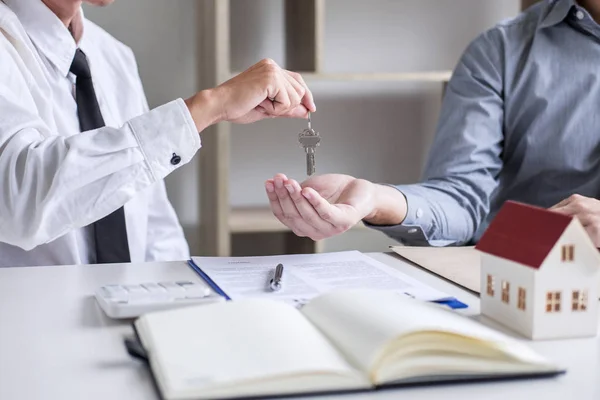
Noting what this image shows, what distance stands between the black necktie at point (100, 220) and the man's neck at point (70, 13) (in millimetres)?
77

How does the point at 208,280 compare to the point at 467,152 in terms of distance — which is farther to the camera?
the point at 467,152

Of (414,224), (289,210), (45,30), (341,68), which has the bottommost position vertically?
(414,224)

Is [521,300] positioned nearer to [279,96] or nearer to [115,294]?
[115,294]

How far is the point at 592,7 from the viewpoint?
180 cm

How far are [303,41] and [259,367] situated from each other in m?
1.85

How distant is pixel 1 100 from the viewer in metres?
1.29

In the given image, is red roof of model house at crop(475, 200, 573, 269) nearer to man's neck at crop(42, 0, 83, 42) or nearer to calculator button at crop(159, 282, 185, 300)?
calculator button at crop(159, 282, 185, 300)

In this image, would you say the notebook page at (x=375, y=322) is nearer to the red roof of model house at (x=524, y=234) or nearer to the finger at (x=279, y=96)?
the red roof of model house at (x=524, y=234)

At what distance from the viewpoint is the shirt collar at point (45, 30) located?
→ 59.8 inches

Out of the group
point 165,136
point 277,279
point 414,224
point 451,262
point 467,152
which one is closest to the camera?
point 277,279

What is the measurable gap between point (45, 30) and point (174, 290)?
829 millimetres

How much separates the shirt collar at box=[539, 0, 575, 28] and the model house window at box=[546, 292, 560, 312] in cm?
113

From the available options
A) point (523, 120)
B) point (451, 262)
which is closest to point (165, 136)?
point (451, 262)

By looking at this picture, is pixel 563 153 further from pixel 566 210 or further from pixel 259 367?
pixel 259 367
